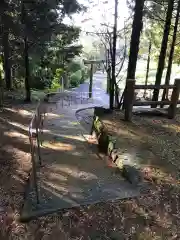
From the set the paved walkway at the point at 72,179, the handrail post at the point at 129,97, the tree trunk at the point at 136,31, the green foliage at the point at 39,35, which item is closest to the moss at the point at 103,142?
the paved walkway at the point at 72,179

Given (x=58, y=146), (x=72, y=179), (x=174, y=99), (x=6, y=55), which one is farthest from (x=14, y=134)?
(x=6, y=55)

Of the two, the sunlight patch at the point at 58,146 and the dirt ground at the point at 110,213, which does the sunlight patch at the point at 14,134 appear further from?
the dirt ground at the point at 110,213

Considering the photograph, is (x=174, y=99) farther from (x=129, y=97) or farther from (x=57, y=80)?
(x=57, y=80)

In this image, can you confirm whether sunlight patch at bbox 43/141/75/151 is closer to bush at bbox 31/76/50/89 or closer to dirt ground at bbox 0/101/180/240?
dirt ground at bbox 0/101/180/240

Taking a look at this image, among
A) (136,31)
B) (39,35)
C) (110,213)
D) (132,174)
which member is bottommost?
(110,213)

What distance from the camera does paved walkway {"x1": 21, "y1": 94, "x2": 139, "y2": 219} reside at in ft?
12.4

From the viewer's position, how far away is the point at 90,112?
1134cm

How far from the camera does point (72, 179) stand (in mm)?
4477

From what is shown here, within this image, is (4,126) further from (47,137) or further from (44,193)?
(44,193)

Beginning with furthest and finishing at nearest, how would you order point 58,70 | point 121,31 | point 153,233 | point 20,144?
1. point 58,70
2. point 121,31
3. point 20,144
4. point 153,233

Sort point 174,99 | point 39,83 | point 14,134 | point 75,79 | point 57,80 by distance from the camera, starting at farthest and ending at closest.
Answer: point 75,79 < point 57,80 < point 39,83 < point 174,99 < point 14,134

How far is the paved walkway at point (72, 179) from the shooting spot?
12.4 feet

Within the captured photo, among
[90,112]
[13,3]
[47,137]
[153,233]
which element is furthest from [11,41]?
[153,233]

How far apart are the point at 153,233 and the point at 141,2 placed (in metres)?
7.69
